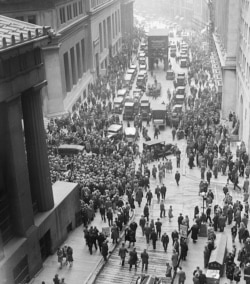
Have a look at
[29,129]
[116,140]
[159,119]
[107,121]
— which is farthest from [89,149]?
[29,129]

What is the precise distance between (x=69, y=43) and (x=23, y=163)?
36.5 metres

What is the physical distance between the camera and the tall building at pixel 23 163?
20906 millimetres

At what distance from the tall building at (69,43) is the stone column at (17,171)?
69.4 ft

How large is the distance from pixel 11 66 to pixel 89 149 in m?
19.2

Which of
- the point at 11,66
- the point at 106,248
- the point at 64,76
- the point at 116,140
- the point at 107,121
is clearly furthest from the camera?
the point at 64,76

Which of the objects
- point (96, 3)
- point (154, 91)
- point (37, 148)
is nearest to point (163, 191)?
point (37, 148)

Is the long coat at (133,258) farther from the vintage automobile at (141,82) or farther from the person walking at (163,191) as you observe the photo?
the vintage automobile at (141,82)

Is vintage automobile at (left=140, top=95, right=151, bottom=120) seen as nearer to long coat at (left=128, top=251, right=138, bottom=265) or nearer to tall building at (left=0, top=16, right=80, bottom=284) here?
tall building at (left=0, top=16, right=80, bottom=284)

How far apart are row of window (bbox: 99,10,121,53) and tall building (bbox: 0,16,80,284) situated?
5542 centimetres

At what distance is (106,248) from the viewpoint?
79.9 feet

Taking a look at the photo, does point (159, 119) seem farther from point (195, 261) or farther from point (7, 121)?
point (7, 121)

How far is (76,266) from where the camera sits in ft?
79.9

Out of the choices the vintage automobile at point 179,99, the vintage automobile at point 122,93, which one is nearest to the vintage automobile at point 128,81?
the vintage automobile at point 122,93

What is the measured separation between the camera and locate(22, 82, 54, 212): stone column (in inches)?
923
